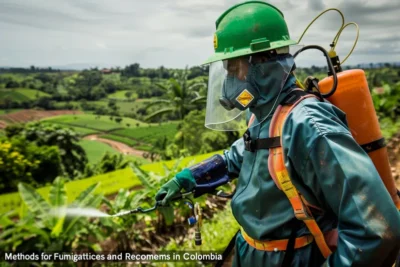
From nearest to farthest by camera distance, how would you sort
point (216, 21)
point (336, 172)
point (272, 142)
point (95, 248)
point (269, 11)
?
point (336, 172), point (272, 142), point (269, 11), point (216, 21), point (95, 248)

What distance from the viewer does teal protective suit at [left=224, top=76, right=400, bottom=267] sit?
109 cm

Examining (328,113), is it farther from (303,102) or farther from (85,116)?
(85,116)

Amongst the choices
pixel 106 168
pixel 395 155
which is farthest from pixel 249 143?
pixel 106 168

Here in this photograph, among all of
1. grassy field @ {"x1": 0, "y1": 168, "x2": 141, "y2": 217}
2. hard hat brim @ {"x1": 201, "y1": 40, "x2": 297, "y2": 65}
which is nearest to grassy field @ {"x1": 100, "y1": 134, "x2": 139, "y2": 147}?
grassy field @ {"x1": 0, "y1": 168, "x2": 141, "y2": 217}

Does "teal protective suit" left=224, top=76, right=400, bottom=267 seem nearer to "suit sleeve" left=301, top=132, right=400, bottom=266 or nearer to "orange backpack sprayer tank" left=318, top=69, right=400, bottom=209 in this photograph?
"suit sleeve" left=301, top=132, right=400, bottom=266

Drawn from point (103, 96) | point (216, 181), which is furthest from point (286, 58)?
point (103, 96)

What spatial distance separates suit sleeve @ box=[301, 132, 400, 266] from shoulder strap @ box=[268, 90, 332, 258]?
17cm

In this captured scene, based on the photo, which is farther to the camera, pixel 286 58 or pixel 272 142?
pixel 286 58

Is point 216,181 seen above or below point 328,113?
below

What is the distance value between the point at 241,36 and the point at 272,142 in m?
0.49

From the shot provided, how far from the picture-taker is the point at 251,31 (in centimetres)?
152

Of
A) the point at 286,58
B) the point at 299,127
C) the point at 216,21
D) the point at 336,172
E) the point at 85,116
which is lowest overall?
the point at 85,116

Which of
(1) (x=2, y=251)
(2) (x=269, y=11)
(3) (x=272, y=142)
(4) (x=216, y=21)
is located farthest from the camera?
(1) (x=2, y=251)

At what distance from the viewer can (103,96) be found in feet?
364
